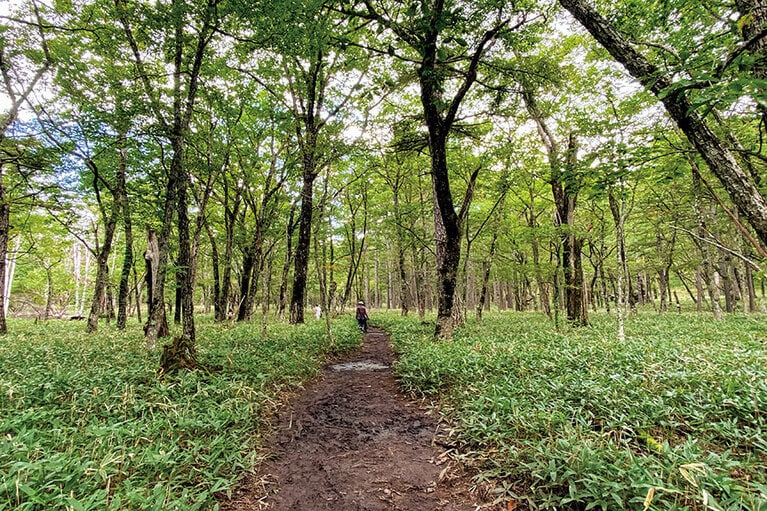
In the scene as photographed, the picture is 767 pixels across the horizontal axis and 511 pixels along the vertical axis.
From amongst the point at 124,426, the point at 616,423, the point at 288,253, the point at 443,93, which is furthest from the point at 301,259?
the point at 616,423

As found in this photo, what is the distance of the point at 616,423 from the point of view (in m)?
3.26

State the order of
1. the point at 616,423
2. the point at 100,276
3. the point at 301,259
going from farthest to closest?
the point at 301,259 → the point at 100,276 → the point at 616,423

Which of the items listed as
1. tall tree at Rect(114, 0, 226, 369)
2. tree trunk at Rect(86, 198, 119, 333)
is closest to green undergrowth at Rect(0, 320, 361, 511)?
tall tree at Rect(114, 0, 226, 369)

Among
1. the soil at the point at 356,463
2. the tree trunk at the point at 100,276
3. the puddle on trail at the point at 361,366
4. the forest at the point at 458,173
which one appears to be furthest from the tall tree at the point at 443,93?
the tree trunk at the point at 100,276

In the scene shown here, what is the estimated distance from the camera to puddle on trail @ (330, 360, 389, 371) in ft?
27.0

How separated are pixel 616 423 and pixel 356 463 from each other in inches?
114

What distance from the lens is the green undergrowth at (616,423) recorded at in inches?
93.2

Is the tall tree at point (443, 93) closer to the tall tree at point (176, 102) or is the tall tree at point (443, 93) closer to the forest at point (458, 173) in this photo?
the forest at point (458, 173)

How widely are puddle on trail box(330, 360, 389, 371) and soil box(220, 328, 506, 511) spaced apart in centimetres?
215

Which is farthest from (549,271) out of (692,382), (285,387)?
(285,387)

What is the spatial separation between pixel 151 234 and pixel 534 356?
10057mm

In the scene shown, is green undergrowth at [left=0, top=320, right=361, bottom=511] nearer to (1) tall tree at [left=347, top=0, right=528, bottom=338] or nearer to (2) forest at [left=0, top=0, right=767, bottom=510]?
(2) forest at [left=0, top=0, right=767, bottom=510]

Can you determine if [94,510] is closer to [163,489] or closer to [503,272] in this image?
[163,489]

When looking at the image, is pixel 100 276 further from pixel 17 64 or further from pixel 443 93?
pixel 443 93
